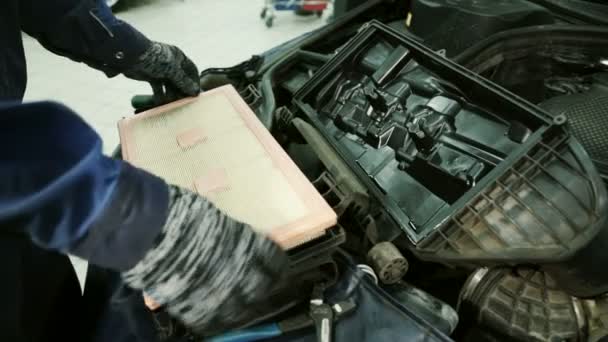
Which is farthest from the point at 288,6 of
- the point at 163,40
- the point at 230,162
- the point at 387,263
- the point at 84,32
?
the point at 387,263

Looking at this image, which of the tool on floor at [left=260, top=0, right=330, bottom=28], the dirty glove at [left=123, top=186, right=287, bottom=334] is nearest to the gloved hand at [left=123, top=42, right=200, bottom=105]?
the dirty glove at [left=123, top=186, right=287, bottom=334]

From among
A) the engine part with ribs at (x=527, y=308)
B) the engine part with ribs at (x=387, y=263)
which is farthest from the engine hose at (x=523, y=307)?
the engine part with ribs at (x=387, y=263)

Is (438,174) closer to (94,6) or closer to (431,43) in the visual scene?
(431,43)

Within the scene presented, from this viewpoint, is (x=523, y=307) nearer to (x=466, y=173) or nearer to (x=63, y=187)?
(x=466, y=173)

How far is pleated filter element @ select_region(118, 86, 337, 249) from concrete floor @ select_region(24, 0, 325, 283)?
0.87 meters

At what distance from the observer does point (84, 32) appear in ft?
2.59

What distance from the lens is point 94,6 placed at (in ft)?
2.59

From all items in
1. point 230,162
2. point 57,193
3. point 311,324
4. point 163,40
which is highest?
point 57,193

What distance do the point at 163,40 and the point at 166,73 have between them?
169 centimetres

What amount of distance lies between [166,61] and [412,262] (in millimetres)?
Answer: 646

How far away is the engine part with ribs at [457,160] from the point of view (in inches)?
24.1

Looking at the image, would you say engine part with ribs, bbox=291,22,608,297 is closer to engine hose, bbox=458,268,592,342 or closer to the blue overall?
engine hose, bbox=458,268,592,342

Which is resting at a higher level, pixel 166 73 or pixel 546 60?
pixel 546 60

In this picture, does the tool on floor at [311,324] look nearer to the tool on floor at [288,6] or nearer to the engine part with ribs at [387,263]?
the engine part with ribs at [387,263]
